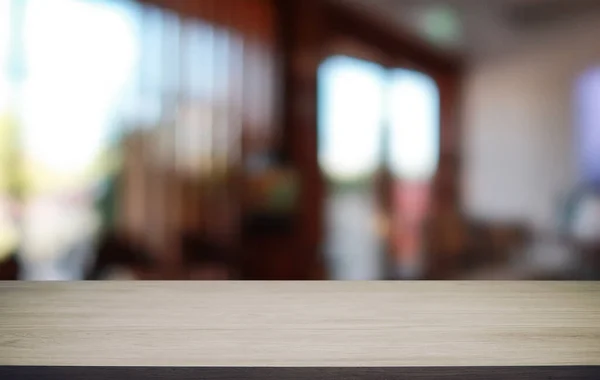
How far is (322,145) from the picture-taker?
785mm

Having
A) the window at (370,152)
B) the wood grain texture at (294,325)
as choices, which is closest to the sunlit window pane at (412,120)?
the window at (370,152)

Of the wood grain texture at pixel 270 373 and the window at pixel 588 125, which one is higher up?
the window at pixel 588 125

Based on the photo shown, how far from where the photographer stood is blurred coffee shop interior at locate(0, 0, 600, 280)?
0.77 metres

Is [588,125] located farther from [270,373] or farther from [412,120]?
[270,373]

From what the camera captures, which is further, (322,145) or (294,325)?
(322,145)

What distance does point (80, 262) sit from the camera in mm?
784

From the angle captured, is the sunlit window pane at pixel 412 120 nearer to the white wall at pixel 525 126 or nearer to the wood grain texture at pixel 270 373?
the white wall at pixel 525 126

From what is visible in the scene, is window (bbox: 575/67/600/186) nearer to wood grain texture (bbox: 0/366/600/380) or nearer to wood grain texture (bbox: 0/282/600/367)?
wood grain texture (bbox: 0/282/600/367)

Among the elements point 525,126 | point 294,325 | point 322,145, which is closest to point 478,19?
point 525,126

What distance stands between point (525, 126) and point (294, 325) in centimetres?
41

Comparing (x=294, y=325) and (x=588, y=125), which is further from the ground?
(x=588, y=125)

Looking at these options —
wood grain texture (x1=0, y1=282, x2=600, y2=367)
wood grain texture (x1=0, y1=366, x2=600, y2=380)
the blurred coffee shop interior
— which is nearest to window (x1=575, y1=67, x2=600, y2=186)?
the blurred coffee shop interior

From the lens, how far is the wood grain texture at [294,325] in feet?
1.63

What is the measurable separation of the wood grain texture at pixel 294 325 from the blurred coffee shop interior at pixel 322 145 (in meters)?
0.09
